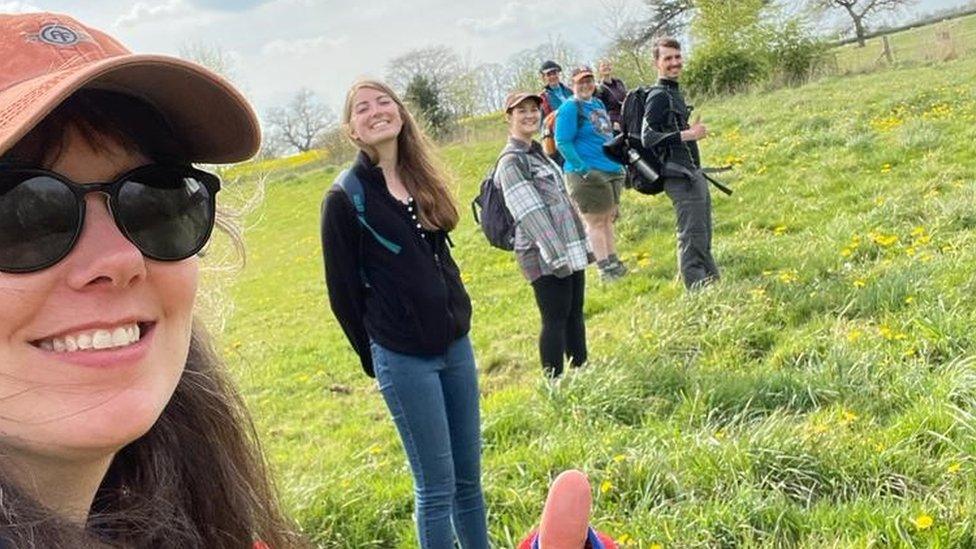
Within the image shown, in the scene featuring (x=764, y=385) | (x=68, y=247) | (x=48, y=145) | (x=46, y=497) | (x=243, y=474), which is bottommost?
(x=764, y=385)

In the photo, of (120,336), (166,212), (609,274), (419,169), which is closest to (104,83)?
(166,212)

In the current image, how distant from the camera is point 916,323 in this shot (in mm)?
4363

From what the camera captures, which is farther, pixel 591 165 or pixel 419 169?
pixel 591 165

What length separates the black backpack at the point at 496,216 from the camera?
15.5 ft

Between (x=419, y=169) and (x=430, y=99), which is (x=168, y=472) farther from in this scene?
(x=430, y=99)

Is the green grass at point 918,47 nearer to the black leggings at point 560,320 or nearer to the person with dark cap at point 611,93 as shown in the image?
the person with dark cap at point 611,93

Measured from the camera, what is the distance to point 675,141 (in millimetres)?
5746

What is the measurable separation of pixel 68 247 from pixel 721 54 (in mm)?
23972

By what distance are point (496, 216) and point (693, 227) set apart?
1770mm

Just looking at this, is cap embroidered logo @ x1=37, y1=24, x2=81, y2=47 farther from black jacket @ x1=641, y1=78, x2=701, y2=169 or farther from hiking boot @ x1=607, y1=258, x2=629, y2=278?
hiking boot @ x1=607, y1=258, x2=629, y2=278

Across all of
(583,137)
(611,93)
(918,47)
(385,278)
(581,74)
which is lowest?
(918,47)

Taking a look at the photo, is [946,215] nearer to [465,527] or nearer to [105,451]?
[465,527]

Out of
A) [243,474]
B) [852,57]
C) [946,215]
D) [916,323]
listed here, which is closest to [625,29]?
[852,57]

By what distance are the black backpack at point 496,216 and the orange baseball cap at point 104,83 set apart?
11.0 feet
